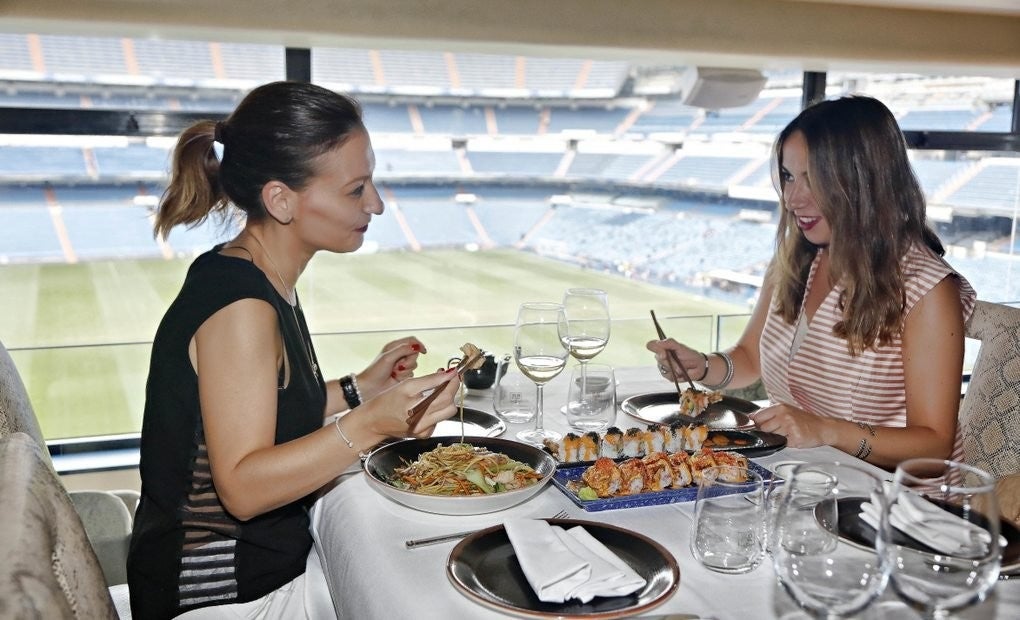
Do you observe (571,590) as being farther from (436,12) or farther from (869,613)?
(436,12)

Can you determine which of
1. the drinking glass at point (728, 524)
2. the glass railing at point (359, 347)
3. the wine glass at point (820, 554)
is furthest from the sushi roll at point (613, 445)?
the glass railing at point (359, 347)

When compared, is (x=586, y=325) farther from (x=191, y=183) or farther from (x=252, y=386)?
(x=191, y=183)

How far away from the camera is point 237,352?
1.49 meters

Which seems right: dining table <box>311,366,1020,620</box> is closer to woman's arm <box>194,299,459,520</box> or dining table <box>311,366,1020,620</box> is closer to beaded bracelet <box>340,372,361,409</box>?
woman's arm <box>194,299,459,520</box>

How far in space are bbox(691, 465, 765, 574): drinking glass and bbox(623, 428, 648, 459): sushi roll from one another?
38 cm

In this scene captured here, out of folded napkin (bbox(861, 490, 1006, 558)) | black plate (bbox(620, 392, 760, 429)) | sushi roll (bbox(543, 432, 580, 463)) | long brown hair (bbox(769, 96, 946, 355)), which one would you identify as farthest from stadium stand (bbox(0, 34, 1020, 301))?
folded napkin (bbox(861, 490, 1006, 558))

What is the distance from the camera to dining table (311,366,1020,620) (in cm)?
108

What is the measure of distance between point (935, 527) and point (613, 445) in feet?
2.53

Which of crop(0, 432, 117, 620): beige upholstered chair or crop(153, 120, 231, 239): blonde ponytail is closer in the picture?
crop(0, 432, 117, 620): beige upholstered chair

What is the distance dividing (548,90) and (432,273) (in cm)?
1073

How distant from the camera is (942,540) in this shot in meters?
0.86

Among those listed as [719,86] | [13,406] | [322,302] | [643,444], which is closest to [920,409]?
[643,444]

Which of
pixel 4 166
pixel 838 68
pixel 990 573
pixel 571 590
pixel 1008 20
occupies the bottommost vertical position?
pixel 571 590

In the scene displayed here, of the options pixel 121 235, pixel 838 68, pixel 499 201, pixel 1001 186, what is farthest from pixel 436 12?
pixel 499 201
